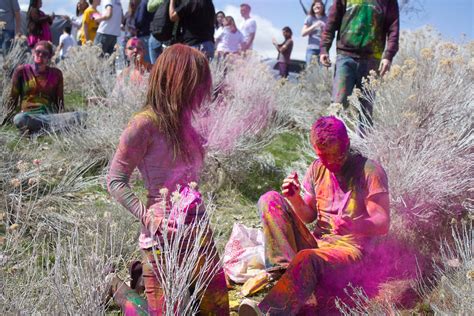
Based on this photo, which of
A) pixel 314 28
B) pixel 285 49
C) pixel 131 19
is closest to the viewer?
pixel 314 28

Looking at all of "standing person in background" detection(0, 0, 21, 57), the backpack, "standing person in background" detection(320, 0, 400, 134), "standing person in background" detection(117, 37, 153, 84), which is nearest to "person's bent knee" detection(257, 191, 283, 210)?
"standing person in background" detection(320, 0, 400, 134)

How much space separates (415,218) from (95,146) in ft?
8.16

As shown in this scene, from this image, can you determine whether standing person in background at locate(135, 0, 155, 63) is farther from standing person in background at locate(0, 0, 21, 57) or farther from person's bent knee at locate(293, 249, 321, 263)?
person's bent knee at locate(293, 249, 321, 263)

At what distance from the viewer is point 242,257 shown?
3225 millimetres

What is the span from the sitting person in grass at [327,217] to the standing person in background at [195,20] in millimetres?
3050

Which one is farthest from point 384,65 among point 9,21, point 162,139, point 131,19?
point 131,19

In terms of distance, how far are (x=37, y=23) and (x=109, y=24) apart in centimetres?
107

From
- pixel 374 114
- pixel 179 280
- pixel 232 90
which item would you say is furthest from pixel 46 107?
pixel 179 280

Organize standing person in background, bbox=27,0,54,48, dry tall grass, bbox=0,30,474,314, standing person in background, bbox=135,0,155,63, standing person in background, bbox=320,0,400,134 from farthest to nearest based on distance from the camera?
1. standing person in background, bbox=27,0,54,48
2. standing person in background, bbox=135,0,155,63
3. standing person in background, bbox=320,0,400,134
4. dry tall grass, bbox=0,30,474,314

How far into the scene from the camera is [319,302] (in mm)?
2812

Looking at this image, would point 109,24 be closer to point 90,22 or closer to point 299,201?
point 90,22

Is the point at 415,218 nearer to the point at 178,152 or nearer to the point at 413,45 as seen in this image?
the point at 178,152

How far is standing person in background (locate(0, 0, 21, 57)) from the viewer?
7285mm

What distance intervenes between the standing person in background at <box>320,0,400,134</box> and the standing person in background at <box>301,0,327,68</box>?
13.1 ft
